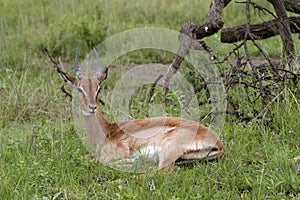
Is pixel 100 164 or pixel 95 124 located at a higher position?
pixel 95 124

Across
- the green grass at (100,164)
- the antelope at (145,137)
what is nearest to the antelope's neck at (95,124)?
the antelope at (145,137)

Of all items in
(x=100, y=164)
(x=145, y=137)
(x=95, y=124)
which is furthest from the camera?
(x=95, y=124)

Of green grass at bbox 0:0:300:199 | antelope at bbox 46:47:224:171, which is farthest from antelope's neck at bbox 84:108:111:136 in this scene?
green grass at bbox 0:0:300:199

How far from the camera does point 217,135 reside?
463 cm

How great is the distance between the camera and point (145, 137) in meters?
4.43

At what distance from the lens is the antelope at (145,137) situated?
418cm

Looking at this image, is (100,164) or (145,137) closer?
(100,164)

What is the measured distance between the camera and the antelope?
13.7 feet

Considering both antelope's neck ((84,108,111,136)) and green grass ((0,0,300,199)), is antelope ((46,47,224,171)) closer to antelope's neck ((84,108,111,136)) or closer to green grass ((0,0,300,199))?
antelope's neck ((84,108,111,136))

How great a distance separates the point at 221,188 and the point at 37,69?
14.0ft

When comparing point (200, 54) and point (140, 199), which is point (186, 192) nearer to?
point (140, 199)

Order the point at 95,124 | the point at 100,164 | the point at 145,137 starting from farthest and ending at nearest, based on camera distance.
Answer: the point at 95,124 < the point at 145,137 < the point at 100,164

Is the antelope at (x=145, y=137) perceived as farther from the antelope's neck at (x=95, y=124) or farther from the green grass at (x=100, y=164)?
the green grass at (x=100, y=164)

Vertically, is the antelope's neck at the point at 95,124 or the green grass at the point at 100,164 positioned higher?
the antelope's neck at the point at 95,124
